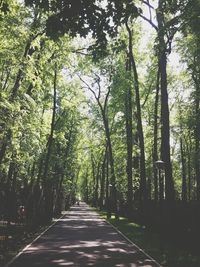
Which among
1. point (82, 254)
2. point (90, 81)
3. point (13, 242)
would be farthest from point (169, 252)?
point (90, 81)

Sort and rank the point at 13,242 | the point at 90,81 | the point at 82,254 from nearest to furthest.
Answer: the point at 82,254 < the point at 13,242 < the point at 90,81

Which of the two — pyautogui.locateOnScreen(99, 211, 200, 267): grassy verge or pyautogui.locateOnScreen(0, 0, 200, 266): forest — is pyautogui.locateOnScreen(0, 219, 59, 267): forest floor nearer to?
pyautogui.locateOnScreen(0, 0, 200, 266): forest

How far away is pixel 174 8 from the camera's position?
11469mm

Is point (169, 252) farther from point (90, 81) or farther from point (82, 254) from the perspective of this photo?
point (90, 81)

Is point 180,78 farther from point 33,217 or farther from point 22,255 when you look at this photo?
point 22,255

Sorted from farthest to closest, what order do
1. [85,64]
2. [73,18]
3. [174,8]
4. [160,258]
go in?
[85,64], [160,258], [174,8], [73,18]

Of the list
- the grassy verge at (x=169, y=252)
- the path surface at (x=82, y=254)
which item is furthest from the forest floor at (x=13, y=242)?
the grassy verge at (x=169, y=252)

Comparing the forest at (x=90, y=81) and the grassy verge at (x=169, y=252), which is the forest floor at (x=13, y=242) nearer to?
the forest at (x=90, y=81)

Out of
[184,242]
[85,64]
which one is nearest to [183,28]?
[184,242]

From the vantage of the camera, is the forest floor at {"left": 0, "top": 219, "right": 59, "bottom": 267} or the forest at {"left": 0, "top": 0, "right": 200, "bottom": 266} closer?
the forest at {"left": 0, "top": 0, "right": 200, "bottom": 266}

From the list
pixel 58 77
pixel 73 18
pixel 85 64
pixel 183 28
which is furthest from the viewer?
pixel 85 64

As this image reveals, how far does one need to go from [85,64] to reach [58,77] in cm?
976

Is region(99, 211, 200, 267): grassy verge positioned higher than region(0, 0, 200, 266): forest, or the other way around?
region(0, 0, 200, 266): forest

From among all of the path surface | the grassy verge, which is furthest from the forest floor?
the grassy verge
